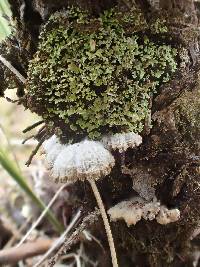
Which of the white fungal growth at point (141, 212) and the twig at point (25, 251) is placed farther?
the twig at point (25, 251)

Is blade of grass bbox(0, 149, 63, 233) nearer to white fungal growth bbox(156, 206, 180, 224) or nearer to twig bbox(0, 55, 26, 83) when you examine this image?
twig bbox(0, 55, 26, 83)

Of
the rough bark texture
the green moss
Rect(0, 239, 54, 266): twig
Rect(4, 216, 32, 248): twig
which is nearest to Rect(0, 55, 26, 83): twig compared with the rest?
the rough bark texture

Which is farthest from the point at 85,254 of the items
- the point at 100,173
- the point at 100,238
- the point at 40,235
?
the point at 100,173

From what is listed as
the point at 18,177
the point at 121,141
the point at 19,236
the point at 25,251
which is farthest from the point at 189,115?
the point at 19,236

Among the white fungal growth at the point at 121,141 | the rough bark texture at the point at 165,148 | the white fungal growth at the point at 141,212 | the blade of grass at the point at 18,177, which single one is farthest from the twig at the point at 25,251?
the white fungal growth at the point at 121,141

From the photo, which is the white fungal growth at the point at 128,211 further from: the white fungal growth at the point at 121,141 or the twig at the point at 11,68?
the twig at the point at 11,68

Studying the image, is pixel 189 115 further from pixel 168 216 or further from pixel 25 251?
pixel 25 251
